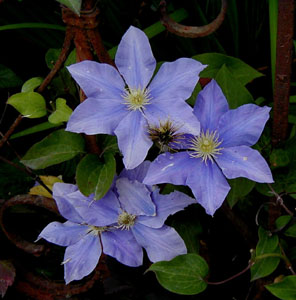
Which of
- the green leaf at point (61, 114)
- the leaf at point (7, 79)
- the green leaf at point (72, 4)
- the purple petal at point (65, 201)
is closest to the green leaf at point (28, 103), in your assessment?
the green leaf at point (61, 114)

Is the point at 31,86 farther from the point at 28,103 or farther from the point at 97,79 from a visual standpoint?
the point at 97,79

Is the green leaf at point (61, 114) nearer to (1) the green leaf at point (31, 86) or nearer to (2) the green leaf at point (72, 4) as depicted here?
(1) the green leaf at point (31, 86)

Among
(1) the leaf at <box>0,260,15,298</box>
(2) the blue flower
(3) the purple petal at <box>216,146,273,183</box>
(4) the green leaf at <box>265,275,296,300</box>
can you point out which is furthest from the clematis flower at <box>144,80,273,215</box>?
(1) the leaf at <box>0,260,15,298</box>

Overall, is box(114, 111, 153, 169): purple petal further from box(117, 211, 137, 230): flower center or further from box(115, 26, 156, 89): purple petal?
box(117, 211, 137, 230): flower center

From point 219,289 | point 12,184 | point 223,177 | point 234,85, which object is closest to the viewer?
point 223,177

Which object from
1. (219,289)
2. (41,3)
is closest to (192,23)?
(41,3)

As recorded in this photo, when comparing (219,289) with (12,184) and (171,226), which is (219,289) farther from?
(12,184)
